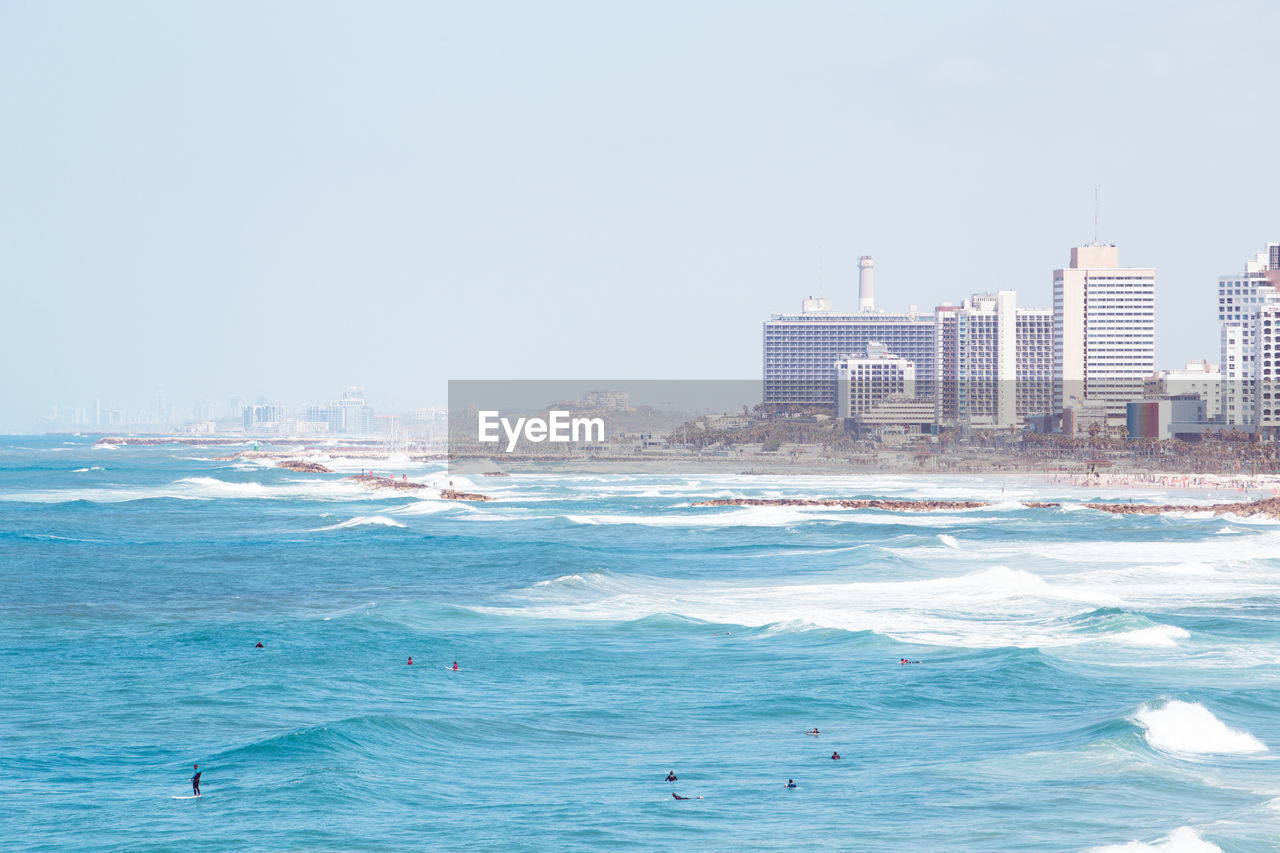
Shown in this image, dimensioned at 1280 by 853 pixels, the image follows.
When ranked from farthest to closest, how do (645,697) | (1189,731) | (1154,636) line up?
(1154,636)
(645,697)
(1189,731)

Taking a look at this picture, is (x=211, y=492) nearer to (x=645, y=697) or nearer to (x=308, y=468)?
(x=308, y=468)

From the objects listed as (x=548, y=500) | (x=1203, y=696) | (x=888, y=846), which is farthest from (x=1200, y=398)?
(x=888, y=846)

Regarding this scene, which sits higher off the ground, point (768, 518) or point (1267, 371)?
point (1267, 371)

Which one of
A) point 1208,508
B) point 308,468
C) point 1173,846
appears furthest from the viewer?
point 308,468

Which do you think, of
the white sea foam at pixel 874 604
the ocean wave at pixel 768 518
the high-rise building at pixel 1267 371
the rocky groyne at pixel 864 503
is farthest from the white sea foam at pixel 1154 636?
the high-rise building at pixel 1267 371

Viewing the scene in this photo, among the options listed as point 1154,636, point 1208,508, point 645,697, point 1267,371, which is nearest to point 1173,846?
point 645,697

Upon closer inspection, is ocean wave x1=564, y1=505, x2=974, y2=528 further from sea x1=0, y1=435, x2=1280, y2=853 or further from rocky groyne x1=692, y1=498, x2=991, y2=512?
sea x1=0, y1=435, x2=1280, y2=853

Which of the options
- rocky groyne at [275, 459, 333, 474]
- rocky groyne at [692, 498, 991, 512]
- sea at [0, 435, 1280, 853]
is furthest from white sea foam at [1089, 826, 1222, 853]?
rocky groyne at [275, 459, 333, 474]
